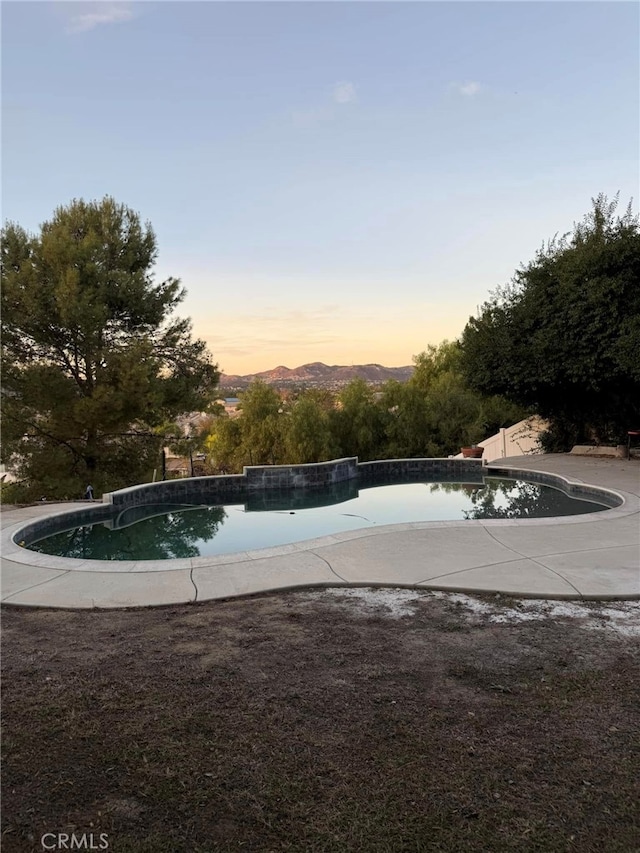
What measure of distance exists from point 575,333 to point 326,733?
475 inches

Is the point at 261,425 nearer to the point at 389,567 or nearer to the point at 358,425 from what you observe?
the point at 358,425

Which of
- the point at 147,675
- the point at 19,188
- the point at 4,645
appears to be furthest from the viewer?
the point at 19,188

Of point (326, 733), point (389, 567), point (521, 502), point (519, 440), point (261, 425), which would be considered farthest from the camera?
point (261, 425)

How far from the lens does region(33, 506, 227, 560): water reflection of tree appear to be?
7602 millimetres

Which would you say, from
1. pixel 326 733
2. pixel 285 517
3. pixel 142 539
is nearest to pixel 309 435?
pixel 285 517

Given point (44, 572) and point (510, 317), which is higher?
point (510, 317)

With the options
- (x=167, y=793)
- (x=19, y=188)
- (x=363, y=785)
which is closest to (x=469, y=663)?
(x=363, y=785)

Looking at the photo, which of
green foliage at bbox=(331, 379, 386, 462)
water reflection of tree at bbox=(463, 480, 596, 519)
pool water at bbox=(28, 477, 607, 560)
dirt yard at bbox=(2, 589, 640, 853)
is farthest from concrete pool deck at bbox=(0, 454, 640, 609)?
green foliage at bbox=(331, 379, 386, 462)

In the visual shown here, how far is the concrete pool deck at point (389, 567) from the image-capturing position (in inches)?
188

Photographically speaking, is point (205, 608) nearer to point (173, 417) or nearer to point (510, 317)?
point (510, 317)

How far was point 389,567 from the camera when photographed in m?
5.45

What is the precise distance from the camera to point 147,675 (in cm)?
319

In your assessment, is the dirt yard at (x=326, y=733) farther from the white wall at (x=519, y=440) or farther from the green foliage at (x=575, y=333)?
the white wall at (x=519, y=440)

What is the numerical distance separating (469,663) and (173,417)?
1672 centimetres
